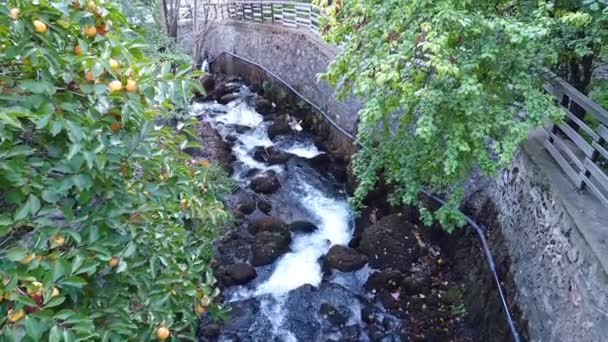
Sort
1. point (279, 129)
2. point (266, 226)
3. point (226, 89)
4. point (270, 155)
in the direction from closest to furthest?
point (266, 226) < point (270, 155) < point (279, 129) < point (226, 89)

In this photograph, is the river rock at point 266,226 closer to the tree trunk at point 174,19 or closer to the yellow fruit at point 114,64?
the yellow fruit at point 114,64

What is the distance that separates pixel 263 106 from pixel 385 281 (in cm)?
867

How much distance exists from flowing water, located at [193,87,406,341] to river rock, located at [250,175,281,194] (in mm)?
131

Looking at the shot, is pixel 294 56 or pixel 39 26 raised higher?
pixel 39 26

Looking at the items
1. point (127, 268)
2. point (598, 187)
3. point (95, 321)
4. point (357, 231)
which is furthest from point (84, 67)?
point (357, 231)

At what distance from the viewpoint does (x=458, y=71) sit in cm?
319

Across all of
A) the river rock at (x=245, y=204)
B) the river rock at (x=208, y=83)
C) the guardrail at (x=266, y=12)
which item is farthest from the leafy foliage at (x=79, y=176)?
the river rock at (x=208, y=83)

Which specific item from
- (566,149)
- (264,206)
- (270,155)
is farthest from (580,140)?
(270,155)

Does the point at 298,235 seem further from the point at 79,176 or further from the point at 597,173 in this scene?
the point at 79,176

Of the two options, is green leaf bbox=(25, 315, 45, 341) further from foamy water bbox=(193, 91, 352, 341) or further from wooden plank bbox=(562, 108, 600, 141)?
wooden plank bbox=(562, 108, 600, 141)

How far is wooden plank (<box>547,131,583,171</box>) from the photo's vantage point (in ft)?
12.9

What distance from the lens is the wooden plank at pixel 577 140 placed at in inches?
146

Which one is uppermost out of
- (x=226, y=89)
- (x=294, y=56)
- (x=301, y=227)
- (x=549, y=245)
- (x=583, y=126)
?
(x=583, y=126)

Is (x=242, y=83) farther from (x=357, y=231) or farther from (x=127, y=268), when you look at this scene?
(x=127, y=268)
